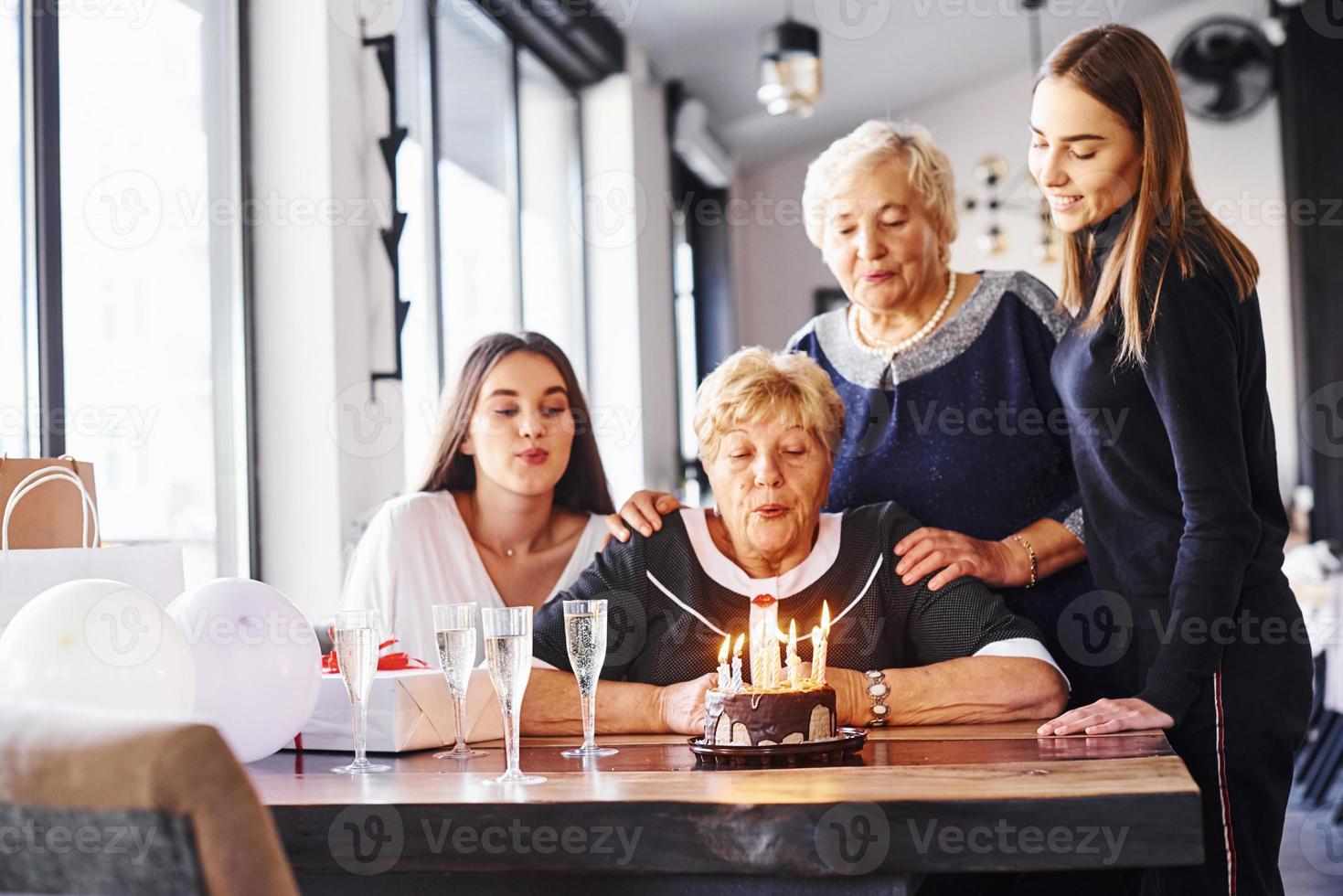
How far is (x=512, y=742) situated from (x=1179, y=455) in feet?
2.94

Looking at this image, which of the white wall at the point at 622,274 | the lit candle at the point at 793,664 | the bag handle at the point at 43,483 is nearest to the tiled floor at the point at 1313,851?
the lit candle at the point at 793,664

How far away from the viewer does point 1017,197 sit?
8.70m

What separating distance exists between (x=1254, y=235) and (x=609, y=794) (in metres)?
8.06

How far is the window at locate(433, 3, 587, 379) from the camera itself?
15.4 feet

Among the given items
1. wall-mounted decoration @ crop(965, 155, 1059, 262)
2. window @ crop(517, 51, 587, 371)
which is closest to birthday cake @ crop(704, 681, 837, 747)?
window @ crop(517, 51, 587, 371)

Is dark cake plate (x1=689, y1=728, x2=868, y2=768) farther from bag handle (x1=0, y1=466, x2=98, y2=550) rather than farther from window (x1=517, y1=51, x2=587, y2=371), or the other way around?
window (x1=517, y1=51, x2=587, y2=371)

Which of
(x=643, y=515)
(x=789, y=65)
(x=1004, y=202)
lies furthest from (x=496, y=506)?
(x=1004, y=202)

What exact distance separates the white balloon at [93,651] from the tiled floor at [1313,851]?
3125mm

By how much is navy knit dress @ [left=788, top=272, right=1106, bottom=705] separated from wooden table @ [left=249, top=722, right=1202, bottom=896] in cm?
86

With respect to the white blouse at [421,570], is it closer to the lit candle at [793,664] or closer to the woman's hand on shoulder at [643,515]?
the woman's hand on shoulder at [643,515]

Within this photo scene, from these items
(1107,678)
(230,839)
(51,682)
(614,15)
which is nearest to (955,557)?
(1107,678)

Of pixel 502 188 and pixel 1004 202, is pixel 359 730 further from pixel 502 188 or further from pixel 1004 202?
pixel 1004 202

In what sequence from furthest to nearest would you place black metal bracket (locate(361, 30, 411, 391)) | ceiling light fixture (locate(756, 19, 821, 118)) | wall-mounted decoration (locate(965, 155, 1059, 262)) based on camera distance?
wall-mounted decoration (locate(965, 155, 1059, 262)) → ceiling light fixture (locate(756, 19, 821, 118)) → black metal bracket (locate(361, 30, 411, 391))

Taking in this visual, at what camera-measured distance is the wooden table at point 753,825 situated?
3.97ft
